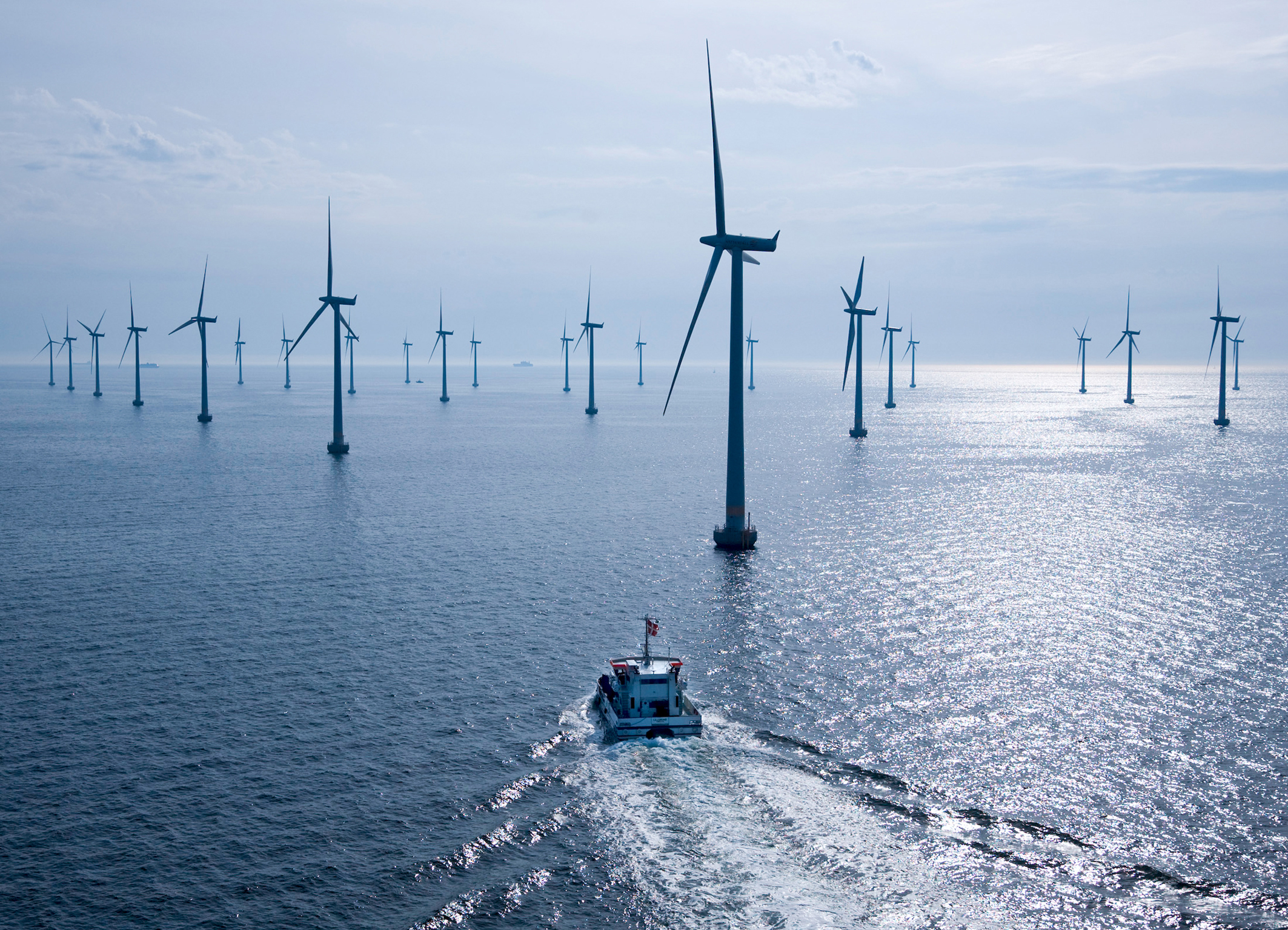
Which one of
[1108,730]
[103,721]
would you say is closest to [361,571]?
[103,721]

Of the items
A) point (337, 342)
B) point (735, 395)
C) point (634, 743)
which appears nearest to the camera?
point (634, 743)

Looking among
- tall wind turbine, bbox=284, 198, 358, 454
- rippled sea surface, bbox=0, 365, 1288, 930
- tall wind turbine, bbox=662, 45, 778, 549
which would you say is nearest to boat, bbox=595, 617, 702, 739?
rippled sea surface, bbox=0, 365, 1288, 930

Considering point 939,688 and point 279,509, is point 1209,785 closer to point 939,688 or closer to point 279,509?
point 939,688

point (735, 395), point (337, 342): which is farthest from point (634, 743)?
point (337, 342)

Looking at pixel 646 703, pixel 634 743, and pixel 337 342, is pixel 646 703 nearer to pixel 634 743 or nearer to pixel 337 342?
pixel 634 743

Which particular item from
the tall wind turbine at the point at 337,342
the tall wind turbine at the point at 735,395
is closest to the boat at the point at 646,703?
the tall wind turbine at the point at 735,395

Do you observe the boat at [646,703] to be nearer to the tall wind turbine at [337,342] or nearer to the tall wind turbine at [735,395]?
the tall wind turbine at [735,395]
